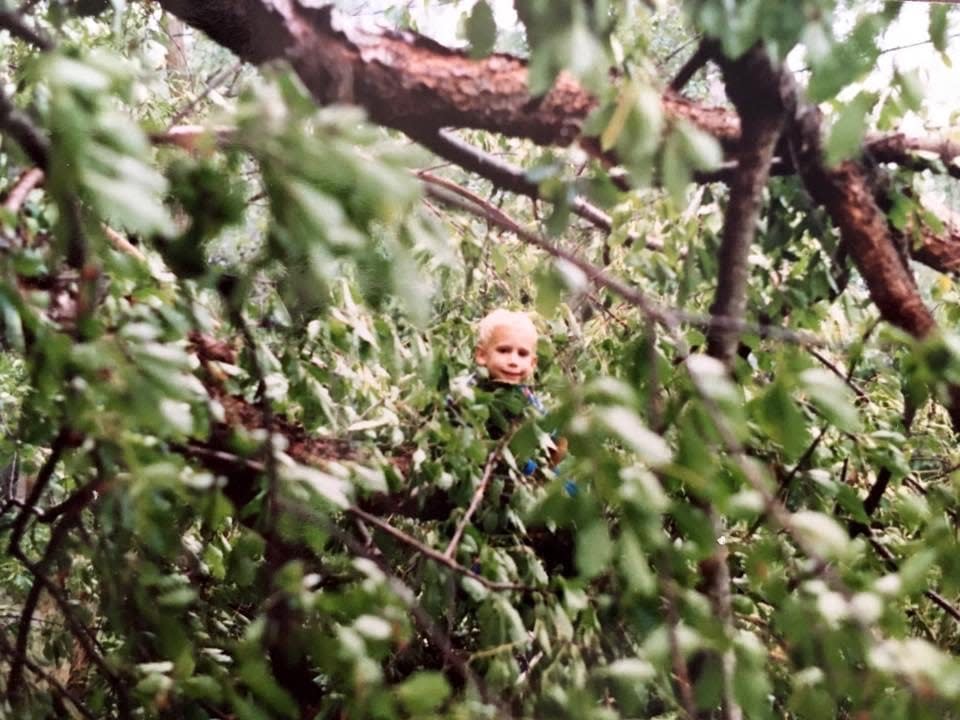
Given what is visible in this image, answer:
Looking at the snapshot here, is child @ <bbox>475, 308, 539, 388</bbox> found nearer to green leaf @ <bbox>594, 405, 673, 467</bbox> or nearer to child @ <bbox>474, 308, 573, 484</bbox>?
child @ <bbox>474, 308, 573, 484</bbox>

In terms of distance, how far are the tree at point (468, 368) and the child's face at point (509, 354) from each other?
0.04 meters

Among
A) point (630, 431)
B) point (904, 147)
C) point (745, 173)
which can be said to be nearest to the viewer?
point (630, 431)

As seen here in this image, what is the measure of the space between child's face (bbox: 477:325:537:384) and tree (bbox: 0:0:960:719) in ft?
0.14

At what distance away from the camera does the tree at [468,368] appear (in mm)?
Result: 468

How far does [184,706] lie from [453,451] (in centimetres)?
36

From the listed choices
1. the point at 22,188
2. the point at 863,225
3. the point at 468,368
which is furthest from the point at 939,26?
the point at 468,368

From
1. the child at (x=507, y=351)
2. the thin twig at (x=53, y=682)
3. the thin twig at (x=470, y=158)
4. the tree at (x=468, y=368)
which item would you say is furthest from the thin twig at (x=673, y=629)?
the child at (x=507, y=351)

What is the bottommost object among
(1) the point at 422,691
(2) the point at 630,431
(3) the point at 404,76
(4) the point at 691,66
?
(1) the point at 422,691

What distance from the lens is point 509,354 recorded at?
47.8 inches

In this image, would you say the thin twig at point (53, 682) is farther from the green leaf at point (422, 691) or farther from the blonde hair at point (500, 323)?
the blonde hair at point (500, 323)

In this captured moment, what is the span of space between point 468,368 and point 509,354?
6 centimetres

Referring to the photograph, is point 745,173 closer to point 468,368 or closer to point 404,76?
point 404,76

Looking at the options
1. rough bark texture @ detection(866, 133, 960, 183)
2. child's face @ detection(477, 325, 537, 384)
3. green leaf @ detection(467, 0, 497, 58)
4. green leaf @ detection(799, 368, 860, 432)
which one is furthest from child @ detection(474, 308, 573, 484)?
green leaf @ detection(799, 368, 860, 432)

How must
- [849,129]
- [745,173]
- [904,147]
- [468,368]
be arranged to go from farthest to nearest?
[468,368], [904,147], [745,173], [849,129]
